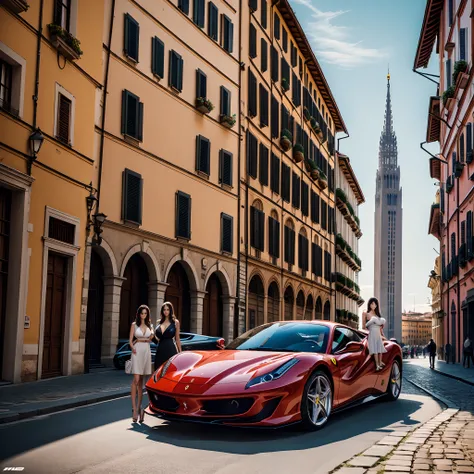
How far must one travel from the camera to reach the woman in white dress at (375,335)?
1138cm

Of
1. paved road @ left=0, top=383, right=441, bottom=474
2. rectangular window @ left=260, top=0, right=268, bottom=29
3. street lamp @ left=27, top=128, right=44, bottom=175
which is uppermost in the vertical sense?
rectangular window @ left=260, top=0, right=268, bottom=29

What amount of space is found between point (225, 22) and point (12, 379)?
21.7 m

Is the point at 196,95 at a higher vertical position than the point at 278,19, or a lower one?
lower

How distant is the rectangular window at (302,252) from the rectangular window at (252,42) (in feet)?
39.8

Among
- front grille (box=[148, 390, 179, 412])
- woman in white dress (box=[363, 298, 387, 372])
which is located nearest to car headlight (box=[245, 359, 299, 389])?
front grille (box=[148, 390, 179, 412])

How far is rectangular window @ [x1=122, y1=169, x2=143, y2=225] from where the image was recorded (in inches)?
967

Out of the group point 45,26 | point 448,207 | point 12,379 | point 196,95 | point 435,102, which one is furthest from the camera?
point 435,102

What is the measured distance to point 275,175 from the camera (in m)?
39.7

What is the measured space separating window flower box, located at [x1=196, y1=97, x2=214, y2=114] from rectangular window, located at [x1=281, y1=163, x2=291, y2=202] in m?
10.9

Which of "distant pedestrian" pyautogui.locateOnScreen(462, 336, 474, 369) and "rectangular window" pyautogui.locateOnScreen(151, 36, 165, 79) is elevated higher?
"rectangular window" pyautogui.locateOnScreen(151, 36, 165, 79)

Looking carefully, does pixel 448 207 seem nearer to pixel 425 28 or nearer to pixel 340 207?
pixel 425 28

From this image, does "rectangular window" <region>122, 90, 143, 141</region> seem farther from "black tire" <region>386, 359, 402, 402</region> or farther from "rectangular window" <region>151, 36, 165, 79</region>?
"black tire" <region>386, 359, 402, 402</region>

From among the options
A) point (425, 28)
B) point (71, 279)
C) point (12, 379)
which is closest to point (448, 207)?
point (425, 28)

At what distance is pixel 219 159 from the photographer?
32312mm
